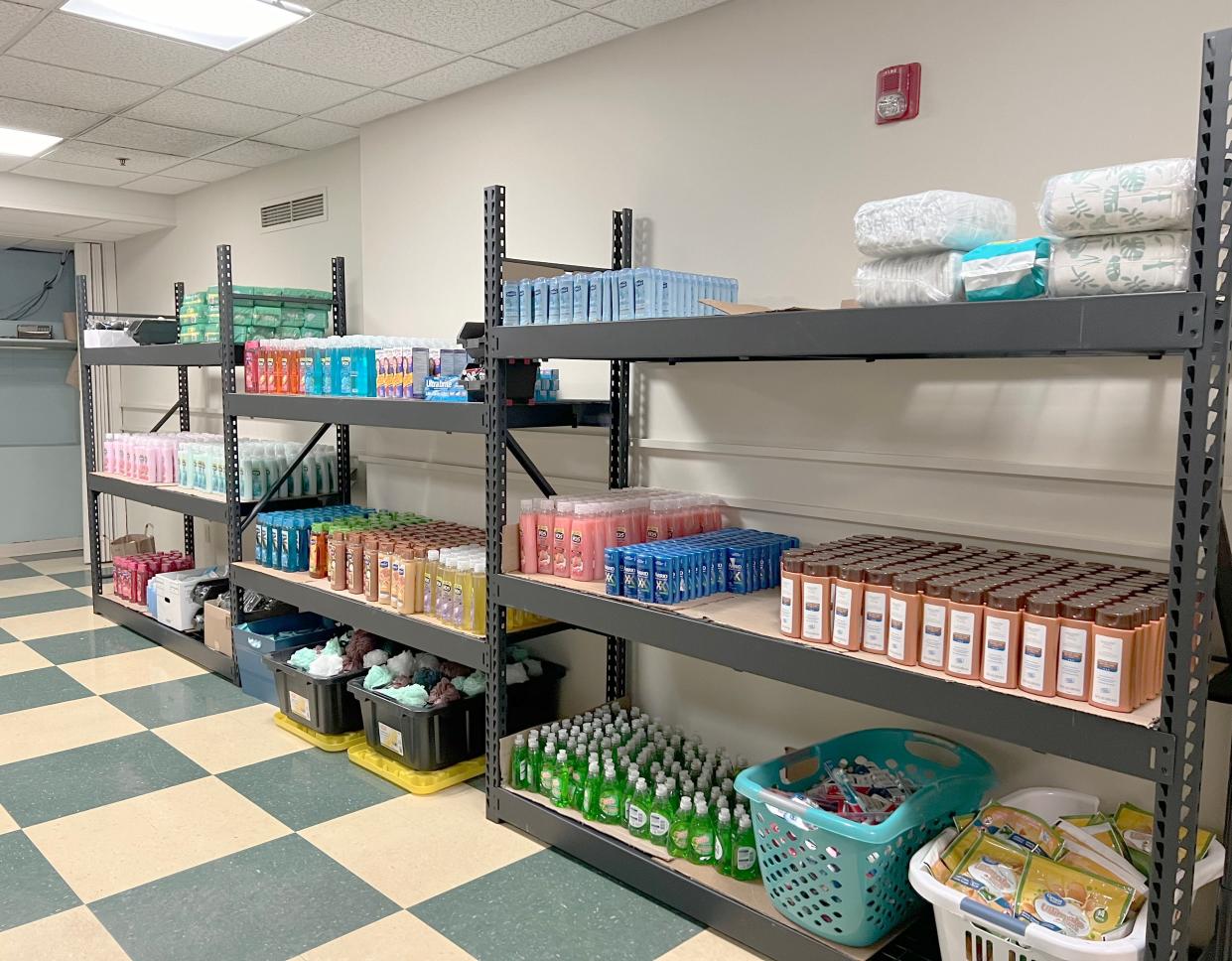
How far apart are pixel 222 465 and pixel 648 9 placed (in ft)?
10.0

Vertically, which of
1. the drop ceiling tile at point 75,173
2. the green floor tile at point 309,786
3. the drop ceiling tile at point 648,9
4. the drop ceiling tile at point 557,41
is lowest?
the green floor tile at point 309,786

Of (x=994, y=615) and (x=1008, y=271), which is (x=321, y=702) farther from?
(x=1008, y=271)

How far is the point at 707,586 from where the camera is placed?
2.71m

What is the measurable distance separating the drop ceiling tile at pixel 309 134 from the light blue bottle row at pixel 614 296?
2286 mm

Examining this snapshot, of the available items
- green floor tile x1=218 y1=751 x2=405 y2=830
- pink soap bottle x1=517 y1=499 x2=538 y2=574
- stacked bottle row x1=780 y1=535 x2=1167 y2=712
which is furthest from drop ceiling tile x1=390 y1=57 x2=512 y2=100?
green floor tile x1=218 y1=751 x2=405 y2=830

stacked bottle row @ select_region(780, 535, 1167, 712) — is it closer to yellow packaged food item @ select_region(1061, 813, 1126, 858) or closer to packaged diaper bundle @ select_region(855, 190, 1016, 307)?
yellow packaged food item @ select_region(1061, 813, 1126, 858)

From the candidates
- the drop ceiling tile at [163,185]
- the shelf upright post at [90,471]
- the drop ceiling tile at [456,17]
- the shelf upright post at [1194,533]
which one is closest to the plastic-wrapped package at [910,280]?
the shelf upright post at [1194,533]

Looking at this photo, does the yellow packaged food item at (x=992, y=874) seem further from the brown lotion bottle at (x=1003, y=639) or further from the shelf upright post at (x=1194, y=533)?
the brown lotion bottle at (x=1003, y=639)

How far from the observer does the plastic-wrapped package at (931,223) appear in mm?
2010

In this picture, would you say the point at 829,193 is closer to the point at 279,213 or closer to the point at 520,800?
the point at 520,800

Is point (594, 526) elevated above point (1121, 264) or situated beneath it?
situated beneath

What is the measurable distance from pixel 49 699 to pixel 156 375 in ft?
11.3

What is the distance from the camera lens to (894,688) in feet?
6.70

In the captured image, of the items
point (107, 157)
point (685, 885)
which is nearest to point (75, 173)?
point (107, 157)
